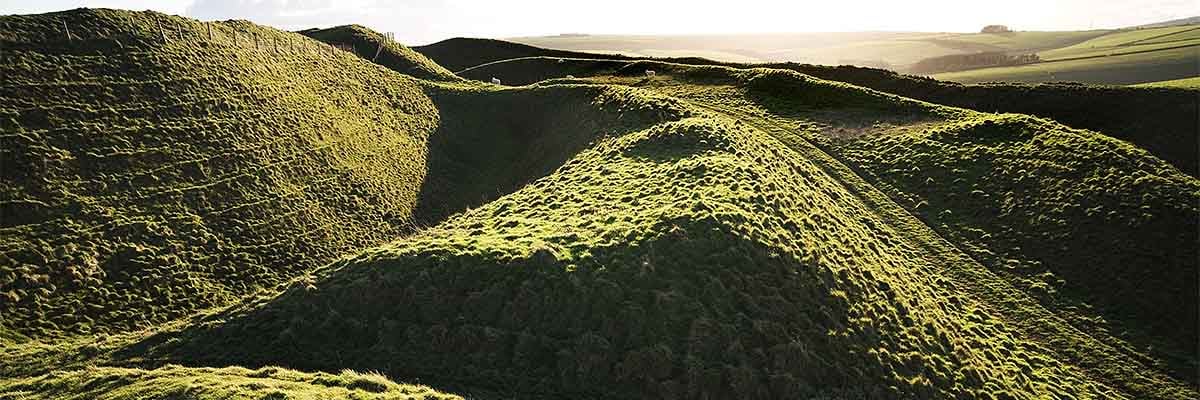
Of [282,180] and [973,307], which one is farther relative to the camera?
[282,180]

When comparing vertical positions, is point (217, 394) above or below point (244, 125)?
below

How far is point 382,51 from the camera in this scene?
282ft

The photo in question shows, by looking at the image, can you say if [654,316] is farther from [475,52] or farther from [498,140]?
[475,52]

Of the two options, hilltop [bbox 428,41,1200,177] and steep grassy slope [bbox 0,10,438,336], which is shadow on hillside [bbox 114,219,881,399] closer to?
steep grassy slope [bbox 0,10,438,336]

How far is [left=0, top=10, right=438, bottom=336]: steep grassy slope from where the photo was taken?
80.8 feet

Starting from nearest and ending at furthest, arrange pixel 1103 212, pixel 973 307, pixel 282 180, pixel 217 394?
pixel 217 394 → pixel 973 307 → pixel 1103 212 → pixel 282 180

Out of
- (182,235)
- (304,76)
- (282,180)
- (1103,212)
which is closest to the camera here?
(182,235)

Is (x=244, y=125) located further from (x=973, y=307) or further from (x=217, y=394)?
(x=973, y=307)

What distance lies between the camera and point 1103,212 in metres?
30.3

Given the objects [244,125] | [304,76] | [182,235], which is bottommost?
A: [182,235]

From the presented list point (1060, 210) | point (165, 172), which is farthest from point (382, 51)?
point (1060, 210)

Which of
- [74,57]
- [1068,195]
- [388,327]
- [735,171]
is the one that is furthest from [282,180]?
[1068,195]

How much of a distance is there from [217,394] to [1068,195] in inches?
1625

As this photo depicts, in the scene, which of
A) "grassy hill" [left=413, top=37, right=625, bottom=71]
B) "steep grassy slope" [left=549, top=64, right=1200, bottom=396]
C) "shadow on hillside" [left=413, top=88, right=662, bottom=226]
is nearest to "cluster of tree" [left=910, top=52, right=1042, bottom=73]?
"grassy hill" [left=413, top=37, right=625, bottom=71]
